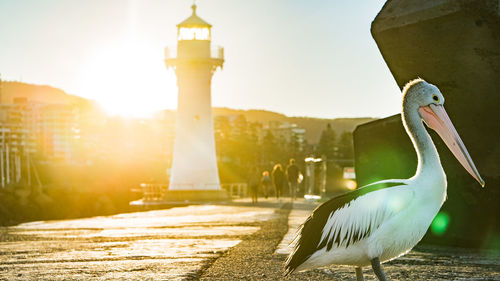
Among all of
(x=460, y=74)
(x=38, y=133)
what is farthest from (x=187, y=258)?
(x=38, y=133)

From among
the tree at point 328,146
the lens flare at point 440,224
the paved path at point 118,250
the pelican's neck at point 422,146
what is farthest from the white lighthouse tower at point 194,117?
the tree at point 328,146

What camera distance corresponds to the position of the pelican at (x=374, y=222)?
608 centimetres

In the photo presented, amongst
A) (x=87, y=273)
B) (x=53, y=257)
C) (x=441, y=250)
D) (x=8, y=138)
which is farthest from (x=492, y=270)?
(x=8, y=138)

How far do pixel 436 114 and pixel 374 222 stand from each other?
1.13 m

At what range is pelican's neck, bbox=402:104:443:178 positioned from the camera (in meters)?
6.24

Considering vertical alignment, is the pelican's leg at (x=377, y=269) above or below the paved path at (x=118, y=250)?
above

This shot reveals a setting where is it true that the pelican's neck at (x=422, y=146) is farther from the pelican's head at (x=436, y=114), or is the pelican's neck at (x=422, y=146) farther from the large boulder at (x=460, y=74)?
the large boulder at (x=460, y=74)

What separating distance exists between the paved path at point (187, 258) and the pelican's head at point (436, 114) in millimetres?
1400

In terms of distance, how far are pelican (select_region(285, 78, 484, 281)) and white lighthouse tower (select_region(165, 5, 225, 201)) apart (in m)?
37.1

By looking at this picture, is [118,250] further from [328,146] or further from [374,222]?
[328,146]

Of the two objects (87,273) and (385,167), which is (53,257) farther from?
(385,167)

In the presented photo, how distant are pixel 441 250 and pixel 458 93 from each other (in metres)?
1.92

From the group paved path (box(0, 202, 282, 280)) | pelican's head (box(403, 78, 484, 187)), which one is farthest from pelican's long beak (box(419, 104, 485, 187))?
paved path (box(0, 202, 282, 280))

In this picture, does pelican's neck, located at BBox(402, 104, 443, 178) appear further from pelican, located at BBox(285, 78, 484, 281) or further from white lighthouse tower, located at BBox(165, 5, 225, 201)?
white lighthouse tower, located at BBox(165, 5, 225, 201)
